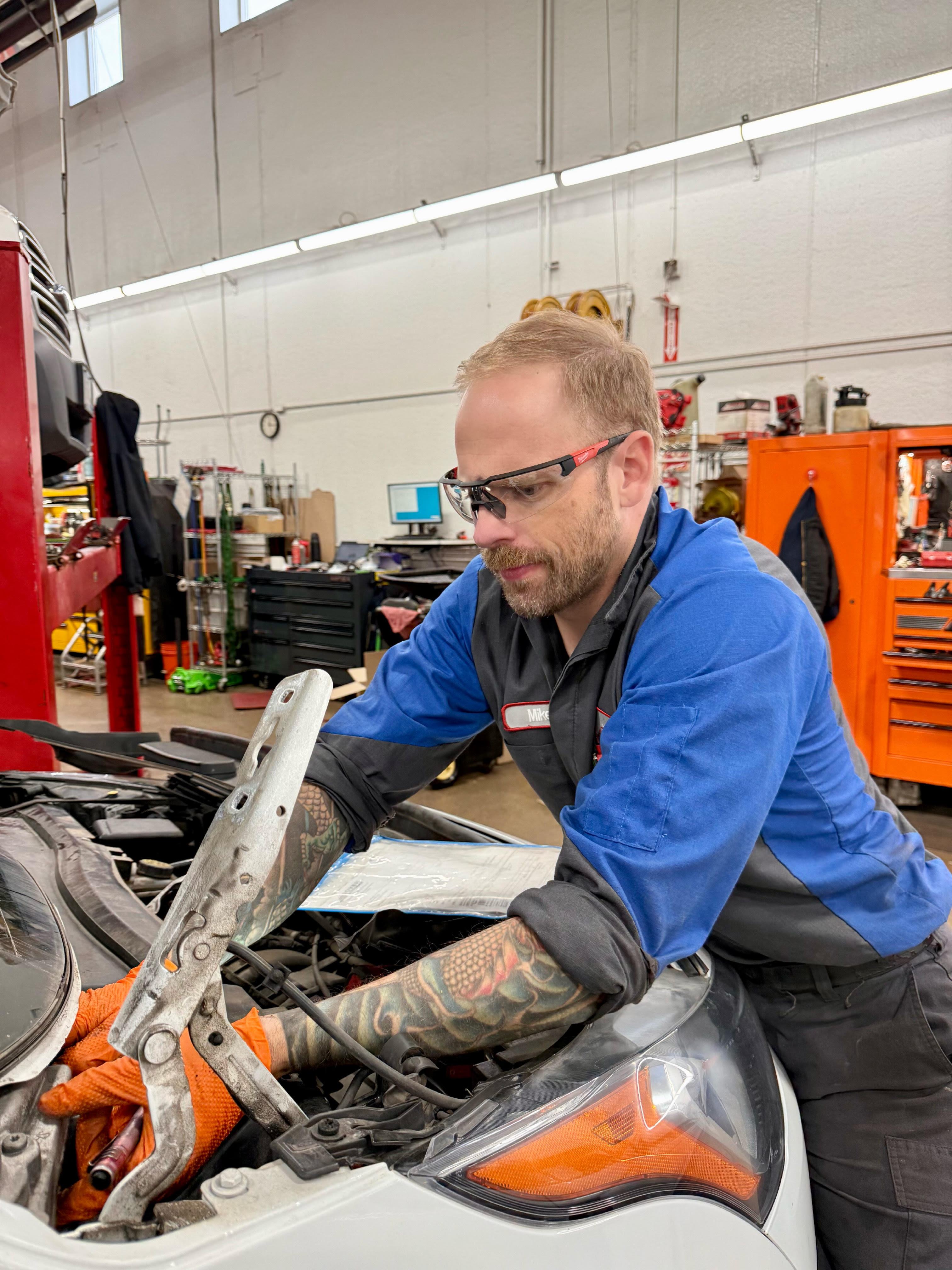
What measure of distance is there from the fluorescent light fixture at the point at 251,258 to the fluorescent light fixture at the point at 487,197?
1329 millimetres

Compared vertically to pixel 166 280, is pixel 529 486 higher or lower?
lower

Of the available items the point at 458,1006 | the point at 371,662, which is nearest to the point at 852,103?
the point at 371,662

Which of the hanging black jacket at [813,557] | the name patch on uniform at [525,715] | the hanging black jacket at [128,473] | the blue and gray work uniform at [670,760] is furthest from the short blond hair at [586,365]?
the hanging black jacket at [128,473]

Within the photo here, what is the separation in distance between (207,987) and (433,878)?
806 millimetres

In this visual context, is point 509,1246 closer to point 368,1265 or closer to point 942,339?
point 368,1265

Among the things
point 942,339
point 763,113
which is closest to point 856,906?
point 942,339

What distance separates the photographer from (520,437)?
40.5 inches

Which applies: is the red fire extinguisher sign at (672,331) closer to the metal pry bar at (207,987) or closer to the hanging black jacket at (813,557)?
the hanging black jacket at (813,557)

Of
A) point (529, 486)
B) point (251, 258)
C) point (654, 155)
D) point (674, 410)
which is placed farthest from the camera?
point (251, 258)

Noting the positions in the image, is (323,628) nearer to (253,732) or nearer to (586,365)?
(253,732)

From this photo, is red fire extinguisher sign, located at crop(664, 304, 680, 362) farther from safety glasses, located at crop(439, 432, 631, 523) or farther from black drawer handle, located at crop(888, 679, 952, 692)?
safety glasses, located at crop(439, 432, 631, 523)

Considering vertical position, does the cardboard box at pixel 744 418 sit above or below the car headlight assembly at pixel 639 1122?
above

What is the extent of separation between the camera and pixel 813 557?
4277 mm

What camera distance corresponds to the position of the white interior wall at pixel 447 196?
216 inches
